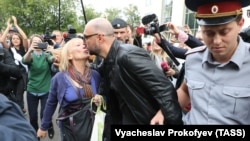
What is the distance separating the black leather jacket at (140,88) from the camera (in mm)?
2127

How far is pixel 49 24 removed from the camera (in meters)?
29.9

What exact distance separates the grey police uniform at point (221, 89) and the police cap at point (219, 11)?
0.54 feet

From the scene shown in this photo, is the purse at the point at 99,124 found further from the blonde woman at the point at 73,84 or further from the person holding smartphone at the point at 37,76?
the person holding smartphone at the point at 37,76

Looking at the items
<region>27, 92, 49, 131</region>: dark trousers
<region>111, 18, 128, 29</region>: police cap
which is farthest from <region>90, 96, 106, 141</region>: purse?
<region>27, 92, 49, 131</region>: dark trousers

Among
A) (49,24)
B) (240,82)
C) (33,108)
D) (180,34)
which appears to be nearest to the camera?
(240,82)

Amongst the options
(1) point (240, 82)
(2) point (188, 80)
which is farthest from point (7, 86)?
(1) point (240, 82)

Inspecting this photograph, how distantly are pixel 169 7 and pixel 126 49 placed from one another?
28.6m

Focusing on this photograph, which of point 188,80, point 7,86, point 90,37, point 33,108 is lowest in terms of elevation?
point 33,108

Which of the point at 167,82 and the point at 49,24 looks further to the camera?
the point at 49,24

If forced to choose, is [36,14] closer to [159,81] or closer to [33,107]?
[33,107]

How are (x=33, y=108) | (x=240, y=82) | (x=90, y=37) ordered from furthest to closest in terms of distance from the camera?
1. (x=33, y=108)
2. (x=90, y=37)
3. (x=240, y=82)

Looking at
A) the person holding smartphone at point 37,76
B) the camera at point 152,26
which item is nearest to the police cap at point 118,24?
the person holding smartphone at point 37,76

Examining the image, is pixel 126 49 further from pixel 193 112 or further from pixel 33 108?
pixel 33 108

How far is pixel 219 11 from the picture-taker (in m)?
1.75
